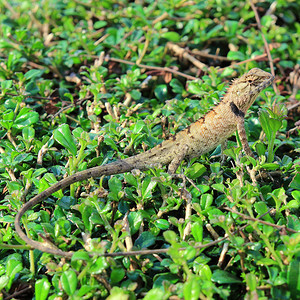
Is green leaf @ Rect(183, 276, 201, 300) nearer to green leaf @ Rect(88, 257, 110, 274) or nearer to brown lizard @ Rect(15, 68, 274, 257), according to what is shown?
green leaf @ Rect(88, 257, 110, 274)

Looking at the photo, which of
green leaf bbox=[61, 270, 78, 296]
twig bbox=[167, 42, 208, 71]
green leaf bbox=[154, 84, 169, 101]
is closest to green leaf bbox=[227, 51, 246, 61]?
twig bbox=[167, 42, 208, 71]

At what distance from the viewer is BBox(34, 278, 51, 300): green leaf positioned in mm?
2217

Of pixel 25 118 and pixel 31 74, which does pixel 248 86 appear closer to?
pixel 25 118

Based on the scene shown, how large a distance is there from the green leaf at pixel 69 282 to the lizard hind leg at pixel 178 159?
141 cm

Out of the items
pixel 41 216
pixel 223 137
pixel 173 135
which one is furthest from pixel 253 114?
pixel 41 216

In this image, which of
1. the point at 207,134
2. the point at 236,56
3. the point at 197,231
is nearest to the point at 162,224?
the point at 197,231

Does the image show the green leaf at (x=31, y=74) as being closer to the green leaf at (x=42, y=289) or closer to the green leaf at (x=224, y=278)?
the green leaf at (x=42, y=289)

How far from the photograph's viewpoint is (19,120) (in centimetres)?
352

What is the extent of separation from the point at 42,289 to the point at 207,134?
6.52 feet

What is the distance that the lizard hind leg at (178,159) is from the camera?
3.28 m

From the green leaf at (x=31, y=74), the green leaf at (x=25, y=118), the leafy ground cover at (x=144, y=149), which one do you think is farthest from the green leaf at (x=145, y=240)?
the green leaf at (x=31, y=74)

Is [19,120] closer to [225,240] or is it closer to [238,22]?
[225,240]

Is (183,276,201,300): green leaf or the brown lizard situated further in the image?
the brown lizard

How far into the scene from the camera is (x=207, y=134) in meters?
3.44
